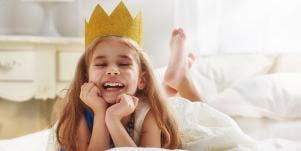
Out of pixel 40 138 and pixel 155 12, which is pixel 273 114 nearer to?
pixel 40 138

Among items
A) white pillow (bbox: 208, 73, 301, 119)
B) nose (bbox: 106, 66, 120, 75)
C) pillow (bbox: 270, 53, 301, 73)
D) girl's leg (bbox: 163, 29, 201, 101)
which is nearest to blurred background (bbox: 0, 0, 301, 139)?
pillow (bbox: 270, 53, 301, 73)

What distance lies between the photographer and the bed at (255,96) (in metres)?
1.29

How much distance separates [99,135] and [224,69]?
1.01 m

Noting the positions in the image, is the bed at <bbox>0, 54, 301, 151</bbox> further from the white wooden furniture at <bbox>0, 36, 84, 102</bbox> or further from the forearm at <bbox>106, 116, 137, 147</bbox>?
the white wooden furniture at <bbox>0, 36, 84, 102</bbox>

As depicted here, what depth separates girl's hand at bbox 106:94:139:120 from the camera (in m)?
0.99

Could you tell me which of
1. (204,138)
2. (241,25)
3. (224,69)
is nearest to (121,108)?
(204,138)

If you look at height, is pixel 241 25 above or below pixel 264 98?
above

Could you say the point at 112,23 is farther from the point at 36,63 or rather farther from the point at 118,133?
the point at 36,63

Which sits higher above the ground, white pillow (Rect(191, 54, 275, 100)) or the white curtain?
the white curtain

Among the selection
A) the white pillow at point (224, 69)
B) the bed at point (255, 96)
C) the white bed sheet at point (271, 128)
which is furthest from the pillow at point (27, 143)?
the white pillow at point (224, 69)

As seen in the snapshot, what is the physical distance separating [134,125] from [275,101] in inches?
27.0

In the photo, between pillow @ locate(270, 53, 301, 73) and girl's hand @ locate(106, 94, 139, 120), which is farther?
pillow @ locate(270, 53, 301, 73)

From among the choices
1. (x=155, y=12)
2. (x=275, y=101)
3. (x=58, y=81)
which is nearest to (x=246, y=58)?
(x=275, y=101)

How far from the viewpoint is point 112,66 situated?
1.00 metres
